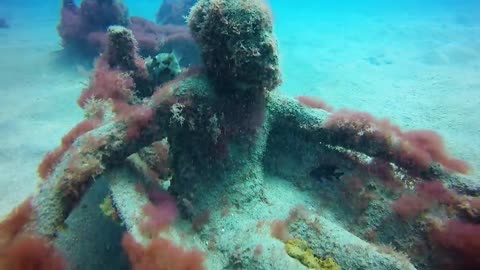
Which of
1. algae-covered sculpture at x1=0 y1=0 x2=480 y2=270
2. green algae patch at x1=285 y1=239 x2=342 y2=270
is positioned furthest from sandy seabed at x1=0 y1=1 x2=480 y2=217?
green algae patch at x1=285 y1=239 x2=342 y2=270

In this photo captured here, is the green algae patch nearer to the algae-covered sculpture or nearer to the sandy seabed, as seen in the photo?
the algae-covered sculpture

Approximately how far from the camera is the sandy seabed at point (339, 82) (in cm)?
839

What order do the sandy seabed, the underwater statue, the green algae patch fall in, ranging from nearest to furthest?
1. the green algae patch
2. the sandy seabed
3. the underwater statue

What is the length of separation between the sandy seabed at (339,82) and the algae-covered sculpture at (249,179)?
154 centimetres

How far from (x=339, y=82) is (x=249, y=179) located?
11.3m

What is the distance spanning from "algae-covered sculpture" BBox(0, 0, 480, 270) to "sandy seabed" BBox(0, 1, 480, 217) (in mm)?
1541

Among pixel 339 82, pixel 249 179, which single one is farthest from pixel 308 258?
pixel 339 82

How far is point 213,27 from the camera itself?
374cm

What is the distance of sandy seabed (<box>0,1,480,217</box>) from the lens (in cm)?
839

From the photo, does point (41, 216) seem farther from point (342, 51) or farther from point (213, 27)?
point (342, 51)

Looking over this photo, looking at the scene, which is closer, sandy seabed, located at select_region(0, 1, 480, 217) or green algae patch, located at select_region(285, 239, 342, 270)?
green algae patch, located at select_region(285, 239, 342, 270)

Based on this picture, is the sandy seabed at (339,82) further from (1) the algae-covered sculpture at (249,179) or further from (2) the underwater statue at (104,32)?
(1) the algae-covered sculpture at (249,179)

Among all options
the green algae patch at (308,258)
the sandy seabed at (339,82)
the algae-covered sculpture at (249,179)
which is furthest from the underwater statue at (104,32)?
the green algae patch at (308,258)

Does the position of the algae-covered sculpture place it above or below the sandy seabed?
above
